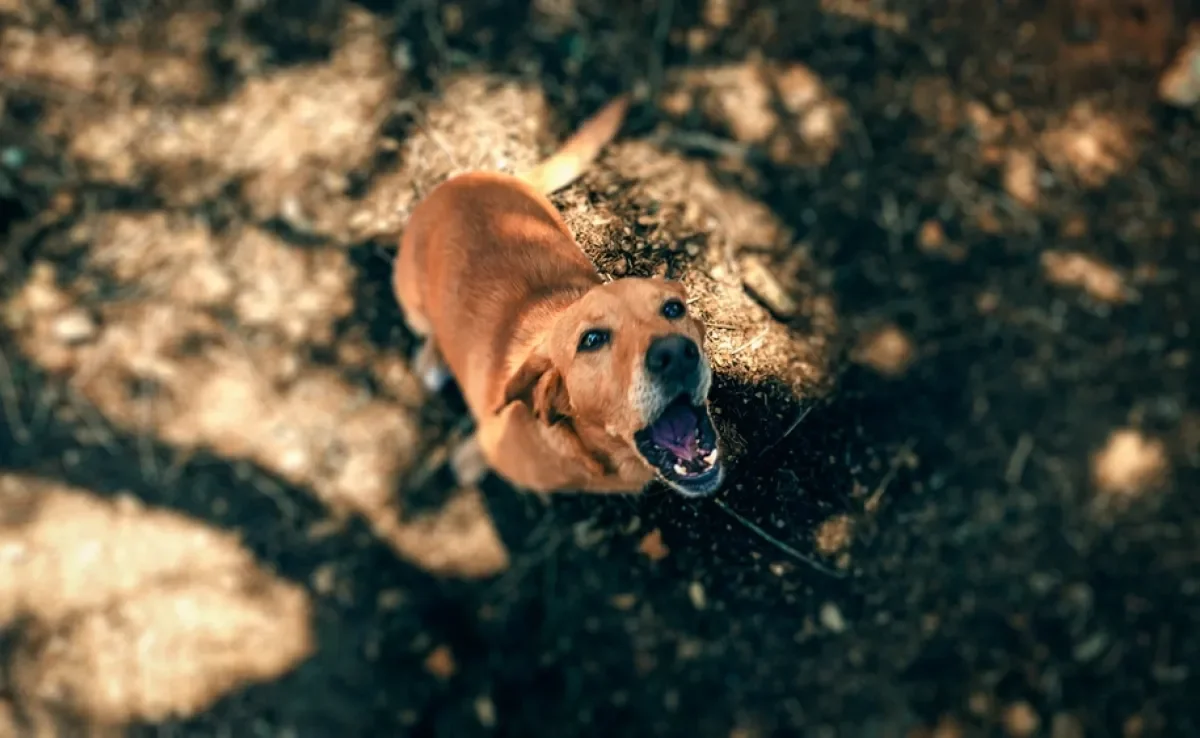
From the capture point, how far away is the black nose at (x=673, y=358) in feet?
6.44

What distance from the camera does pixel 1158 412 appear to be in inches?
152

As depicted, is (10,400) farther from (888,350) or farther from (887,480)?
(888,350)

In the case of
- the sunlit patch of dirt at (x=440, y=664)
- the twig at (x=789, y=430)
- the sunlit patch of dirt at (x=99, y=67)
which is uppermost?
the sunlit patch of dirt at (x=99, y=67)

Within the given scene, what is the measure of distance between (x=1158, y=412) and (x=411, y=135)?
3.75 metres

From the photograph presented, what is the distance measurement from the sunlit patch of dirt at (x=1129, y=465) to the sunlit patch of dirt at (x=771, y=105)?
1987 millimetres

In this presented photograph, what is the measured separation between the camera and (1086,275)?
389cm

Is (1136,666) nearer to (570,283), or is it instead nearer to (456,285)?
(570,283)

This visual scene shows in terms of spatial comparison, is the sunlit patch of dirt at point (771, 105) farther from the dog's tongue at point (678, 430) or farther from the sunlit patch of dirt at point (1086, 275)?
the dog's tongue at point (678, 430)

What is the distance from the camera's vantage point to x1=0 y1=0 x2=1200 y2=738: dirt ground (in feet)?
11.9

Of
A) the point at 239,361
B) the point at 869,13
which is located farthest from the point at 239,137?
the point at 869,13

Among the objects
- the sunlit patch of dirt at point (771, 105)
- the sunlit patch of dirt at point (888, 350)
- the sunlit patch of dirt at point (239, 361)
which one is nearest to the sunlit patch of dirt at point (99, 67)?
the sunlit patch of dirt at point (239, 361)

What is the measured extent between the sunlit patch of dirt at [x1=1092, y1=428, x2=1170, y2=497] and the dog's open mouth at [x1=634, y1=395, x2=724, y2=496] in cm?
281

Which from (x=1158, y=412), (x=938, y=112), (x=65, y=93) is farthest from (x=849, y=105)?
(x=65, y=93)

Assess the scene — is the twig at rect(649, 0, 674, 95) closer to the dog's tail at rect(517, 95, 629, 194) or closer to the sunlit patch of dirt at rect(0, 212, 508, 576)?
the dog's tail at rect(517, 95, 629, 194)
